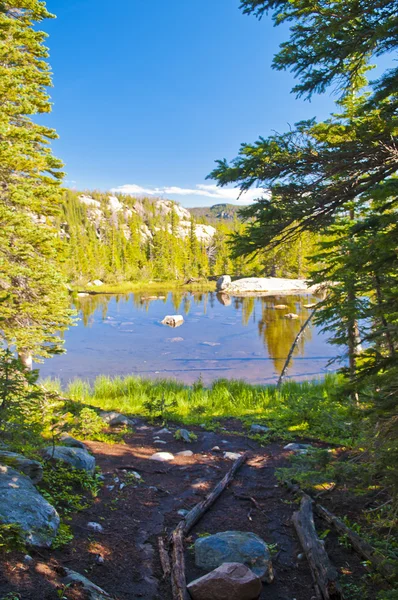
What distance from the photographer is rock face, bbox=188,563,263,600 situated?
291cm

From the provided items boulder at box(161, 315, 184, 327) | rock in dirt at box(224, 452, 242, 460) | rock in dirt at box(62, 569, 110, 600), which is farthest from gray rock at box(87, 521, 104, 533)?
boulder at box(161, 315, 184, 327)

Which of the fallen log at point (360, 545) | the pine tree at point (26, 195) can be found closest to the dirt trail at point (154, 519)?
the fallen log at point (360, 545)

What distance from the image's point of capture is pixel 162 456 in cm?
644

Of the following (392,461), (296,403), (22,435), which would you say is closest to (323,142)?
(392,461)

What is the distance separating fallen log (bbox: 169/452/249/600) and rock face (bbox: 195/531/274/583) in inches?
8.0

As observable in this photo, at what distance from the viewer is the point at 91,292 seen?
51.0 meters

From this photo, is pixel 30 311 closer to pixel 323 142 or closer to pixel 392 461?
pixel 323 142

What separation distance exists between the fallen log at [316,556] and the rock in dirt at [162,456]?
2606 mm

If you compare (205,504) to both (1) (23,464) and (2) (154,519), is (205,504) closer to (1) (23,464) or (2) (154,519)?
(2) (154,519)

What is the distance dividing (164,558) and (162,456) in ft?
9.84

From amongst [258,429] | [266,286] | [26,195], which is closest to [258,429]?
[258,429]

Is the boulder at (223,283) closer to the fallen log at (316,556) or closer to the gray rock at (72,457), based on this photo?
the gray rock at (72,457)

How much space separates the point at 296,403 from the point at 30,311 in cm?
682

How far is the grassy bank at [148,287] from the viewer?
175ft
